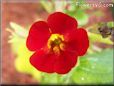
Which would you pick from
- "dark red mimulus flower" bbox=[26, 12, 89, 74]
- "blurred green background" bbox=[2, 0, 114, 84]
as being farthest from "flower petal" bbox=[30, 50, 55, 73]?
"blurred green background" bbox=[2, 0, 114, 84]

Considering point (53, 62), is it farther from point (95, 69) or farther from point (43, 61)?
point (95, 69)

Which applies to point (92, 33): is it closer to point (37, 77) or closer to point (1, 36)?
point (37, 77)

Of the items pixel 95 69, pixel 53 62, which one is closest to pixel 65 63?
pixel 53 62

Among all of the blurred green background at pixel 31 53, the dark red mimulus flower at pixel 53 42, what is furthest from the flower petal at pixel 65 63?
the blurred green background at pixel 31 53

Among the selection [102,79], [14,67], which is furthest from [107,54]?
[14,67]

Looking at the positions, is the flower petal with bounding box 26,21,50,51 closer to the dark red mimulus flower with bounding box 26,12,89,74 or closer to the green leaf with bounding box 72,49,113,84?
the dark red mimulus flower with bounding box 26,12,89,74

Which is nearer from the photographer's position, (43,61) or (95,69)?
(43,61)

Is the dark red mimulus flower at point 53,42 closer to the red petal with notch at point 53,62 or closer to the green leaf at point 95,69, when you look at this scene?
the red petal with notch at point 53,62

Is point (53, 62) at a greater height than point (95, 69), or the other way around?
point (53, 62)
